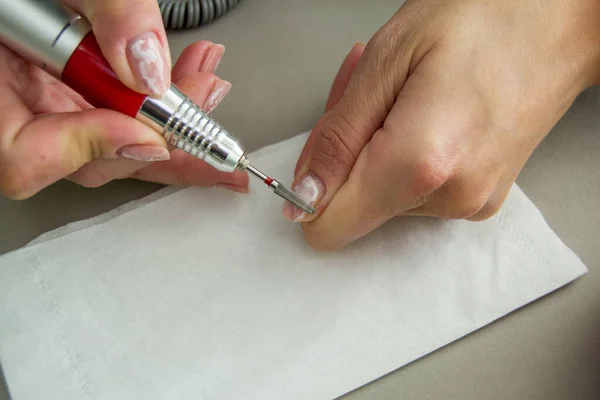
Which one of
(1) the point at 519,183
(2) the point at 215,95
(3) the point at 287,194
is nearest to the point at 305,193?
(3) the point at 287,194

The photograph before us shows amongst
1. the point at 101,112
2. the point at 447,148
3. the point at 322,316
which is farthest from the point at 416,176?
the point at 101,112

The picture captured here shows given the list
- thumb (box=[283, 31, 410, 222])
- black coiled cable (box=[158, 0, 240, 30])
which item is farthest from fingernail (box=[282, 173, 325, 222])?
black coiled cable (box=[158, 0, 240, 30])

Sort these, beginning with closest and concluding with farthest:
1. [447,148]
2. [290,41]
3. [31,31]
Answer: [31,31]
[447,148]
[290,41]

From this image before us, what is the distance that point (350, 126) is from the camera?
0.50 meters

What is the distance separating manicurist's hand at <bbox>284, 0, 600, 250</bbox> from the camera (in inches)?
18.5

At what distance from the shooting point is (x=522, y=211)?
58 centimetres

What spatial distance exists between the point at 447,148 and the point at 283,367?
0.85 feet

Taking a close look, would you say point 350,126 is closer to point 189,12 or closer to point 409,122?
point 409,122

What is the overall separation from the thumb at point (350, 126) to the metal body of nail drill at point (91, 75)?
0.11 meters

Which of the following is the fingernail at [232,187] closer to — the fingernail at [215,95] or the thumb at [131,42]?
the fingernail at [215,95]

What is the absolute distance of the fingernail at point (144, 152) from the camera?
0.42 meters

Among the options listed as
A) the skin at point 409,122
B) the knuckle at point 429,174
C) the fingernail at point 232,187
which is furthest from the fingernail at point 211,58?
the knuckle at point 429,174

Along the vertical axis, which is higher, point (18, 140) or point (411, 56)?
point (411, 56)

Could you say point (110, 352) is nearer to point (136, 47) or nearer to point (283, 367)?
point (283, 367)
